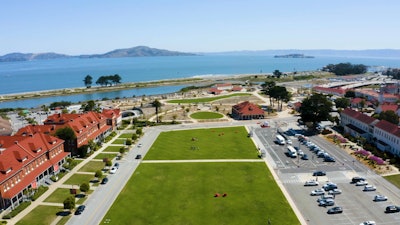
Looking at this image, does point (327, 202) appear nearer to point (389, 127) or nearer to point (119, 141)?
point (389, 127)

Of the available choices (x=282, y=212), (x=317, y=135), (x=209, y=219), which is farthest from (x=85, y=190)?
(x=317, y=135)

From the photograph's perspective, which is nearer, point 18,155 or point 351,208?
point 351,208

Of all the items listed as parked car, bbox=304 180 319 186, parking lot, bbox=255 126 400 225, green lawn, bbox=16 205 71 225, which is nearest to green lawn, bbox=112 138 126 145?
green lawn, bbox=16 205 71 225

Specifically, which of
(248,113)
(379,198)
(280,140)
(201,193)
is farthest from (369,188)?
(248,113)

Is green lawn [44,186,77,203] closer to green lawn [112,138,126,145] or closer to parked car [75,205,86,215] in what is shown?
parked car [75,205,86,215]

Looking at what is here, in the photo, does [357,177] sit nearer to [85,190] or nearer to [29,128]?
[85,190]

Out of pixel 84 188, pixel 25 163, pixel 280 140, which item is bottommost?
pixel 280 140
